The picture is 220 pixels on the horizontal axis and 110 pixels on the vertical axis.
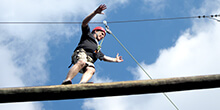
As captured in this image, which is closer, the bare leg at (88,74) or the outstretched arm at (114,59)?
the bare leg at (88,74)

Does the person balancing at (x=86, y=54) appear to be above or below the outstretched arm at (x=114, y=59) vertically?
above

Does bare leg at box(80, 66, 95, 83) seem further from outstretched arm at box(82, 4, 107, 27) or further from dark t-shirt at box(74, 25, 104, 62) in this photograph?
outstretched arm at box(82, 4, 107, 27)

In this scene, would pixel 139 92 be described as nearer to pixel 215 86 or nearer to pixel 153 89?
pixel 153 89

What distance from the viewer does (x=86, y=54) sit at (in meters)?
5.99

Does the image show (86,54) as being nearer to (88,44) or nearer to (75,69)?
(88,44)

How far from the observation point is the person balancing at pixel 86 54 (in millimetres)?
5703

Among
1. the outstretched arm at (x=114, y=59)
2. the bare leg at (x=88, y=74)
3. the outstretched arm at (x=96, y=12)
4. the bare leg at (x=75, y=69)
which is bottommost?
the outstretched arm at (x=114, y=59)

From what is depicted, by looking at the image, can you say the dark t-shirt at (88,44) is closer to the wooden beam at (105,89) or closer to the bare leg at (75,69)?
the bare leg at (75,69)

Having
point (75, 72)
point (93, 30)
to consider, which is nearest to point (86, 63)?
point (75, 72)

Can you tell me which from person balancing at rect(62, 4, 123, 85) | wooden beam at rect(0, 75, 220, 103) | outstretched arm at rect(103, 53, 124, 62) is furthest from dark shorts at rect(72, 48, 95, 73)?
wooden beam at rect(0, 75, 220, 103)

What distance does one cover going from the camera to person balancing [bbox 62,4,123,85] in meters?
5.70

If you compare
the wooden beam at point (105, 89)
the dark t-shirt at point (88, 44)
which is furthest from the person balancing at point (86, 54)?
the wooden beam at point (105, 89)

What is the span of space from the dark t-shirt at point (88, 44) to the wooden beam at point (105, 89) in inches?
77.6

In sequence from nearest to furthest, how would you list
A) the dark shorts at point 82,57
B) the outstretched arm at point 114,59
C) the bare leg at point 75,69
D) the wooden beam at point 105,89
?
the wooden beam at point 105,89 → the bare leg at point 75,69 → the dark shorts at point 82,57 → the outstretched arm at point 114,59
